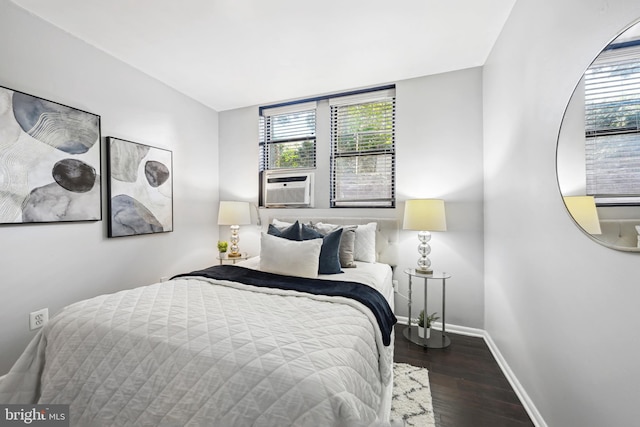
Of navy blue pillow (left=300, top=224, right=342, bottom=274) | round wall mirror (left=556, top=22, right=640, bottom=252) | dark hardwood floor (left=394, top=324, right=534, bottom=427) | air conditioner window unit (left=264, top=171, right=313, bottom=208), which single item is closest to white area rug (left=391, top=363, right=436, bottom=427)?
dark hardwood floor (left=394, top=324, right=534, bottom=427)

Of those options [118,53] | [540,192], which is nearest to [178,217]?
[118,53]

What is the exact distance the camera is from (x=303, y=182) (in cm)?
330

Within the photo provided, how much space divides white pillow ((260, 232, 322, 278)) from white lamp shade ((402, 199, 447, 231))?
934 millimetres

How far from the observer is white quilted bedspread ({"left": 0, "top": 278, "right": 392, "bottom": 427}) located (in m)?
0.88

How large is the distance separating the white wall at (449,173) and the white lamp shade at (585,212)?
Result: 5.04ft

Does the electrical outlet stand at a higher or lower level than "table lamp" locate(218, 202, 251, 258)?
lower

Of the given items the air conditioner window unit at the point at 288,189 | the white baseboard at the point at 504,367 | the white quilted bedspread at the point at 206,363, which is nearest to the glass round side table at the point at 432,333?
the white baseboard at the point at 504,367

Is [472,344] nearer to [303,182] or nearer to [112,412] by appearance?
[303,182]

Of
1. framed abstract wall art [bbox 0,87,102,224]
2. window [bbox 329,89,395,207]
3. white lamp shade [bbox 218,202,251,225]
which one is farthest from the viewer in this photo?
white lamp shade [bbox 218,202,251,225]

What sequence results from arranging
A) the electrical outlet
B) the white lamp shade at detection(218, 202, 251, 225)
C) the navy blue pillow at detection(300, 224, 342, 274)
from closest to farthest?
the electrical outlet
the navy blue pillow at detection(300, 224, 342, 274)
the white lamp shade at detection(218, 202, 251, 225)

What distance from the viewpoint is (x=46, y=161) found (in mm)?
1969

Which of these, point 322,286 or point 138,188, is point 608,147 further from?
point 138,188

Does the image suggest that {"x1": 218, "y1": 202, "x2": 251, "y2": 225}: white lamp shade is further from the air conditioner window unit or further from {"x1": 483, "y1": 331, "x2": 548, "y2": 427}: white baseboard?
{"x1": 483, "y1": 331, "x2": 548, "y2": 427}: white baseboard

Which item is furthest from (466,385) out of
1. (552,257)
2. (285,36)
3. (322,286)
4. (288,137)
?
(288,137)
